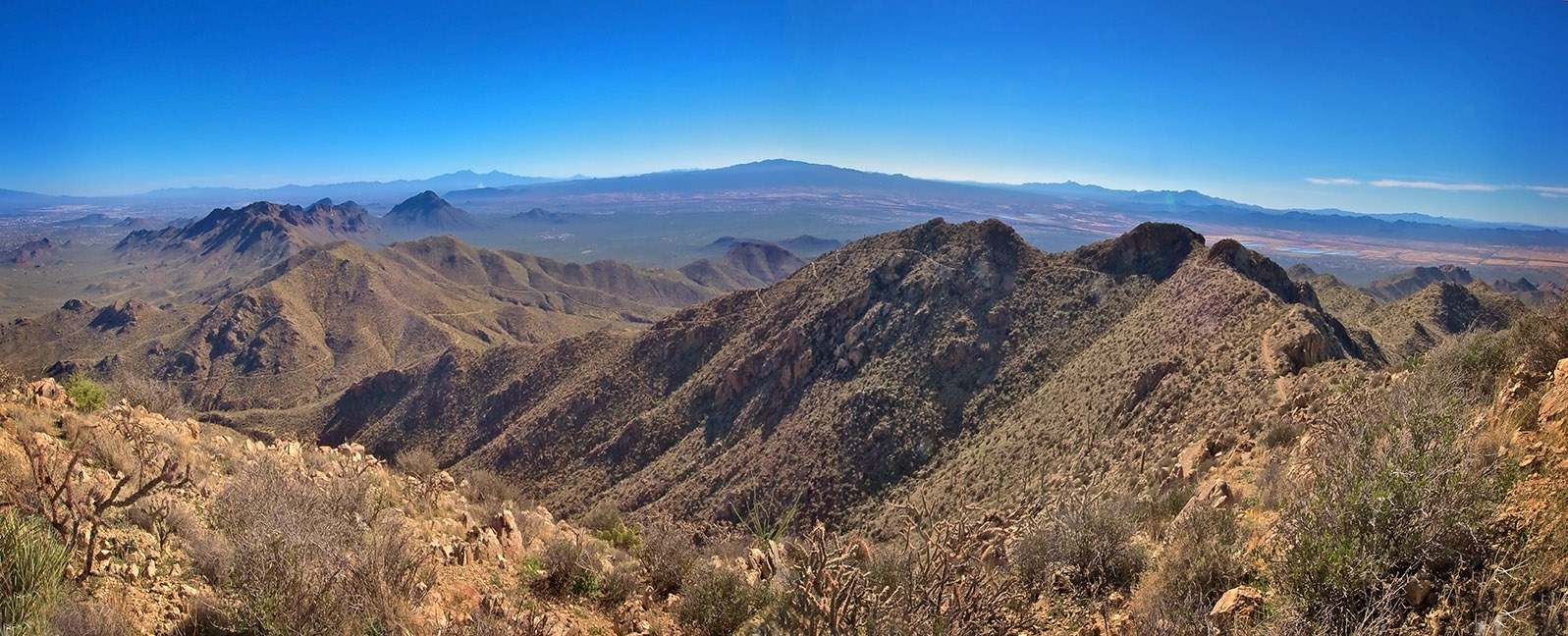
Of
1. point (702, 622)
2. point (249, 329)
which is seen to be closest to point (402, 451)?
point (702, 622)

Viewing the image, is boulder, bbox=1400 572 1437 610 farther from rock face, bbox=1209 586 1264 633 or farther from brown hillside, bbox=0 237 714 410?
brown hillside, bbox=0 237 714 410

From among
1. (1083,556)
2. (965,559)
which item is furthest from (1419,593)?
(1083,556)

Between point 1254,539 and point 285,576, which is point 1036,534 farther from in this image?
point 285,576

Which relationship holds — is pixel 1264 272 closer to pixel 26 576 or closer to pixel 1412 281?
pixel 26 576

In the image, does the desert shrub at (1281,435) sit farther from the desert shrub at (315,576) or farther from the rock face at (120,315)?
the rock face at (120,315)

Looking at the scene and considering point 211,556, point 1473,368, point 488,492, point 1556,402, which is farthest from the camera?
point 488,492

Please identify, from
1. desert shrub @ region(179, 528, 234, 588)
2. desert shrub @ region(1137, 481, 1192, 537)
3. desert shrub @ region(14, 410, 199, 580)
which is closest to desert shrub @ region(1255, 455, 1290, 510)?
desert shrub @ region(1137, 481, 1192, 537)
